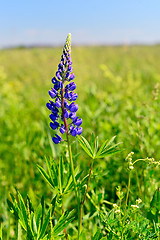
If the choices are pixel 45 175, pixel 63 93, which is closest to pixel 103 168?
pixel 45 175

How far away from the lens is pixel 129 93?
5270 mm

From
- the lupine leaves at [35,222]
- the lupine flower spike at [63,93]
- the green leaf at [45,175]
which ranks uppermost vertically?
the lupine flower spike at [63,93]

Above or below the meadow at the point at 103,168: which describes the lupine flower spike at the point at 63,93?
above

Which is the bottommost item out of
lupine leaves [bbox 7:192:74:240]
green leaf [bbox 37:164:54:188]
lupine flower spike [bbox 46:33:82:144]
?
lupine leaves [bbox 7:192:74:240]

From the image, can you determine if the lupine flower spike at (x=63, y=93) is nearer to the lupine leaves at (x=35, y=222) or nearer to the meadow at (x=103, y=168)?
the meadow at (x=103, y=168)

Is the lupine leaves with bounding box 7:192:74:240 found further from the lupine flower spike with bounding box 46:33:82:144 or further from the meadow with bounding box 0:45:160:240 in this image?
the lupine flower spike with bounding box 46:33:82:144

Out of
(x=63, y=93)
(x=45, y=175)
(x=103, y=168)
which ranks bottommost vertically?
(x=103, y=168)

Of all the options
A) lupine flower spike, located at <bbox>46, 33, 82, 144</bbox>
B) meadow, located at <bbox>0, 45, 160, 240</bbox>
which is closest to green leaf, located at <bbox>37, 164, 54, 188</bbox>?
meadow, located at <bbox>0, 45, 160, 240</bbox>

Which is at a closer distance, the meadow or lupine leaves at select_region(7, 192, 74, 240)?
lupine leaves at select_region(7, 192, 74, 240)

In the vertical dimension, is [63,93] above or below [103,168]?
above

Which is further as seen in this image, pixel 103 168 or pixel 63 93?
pixel 103 168

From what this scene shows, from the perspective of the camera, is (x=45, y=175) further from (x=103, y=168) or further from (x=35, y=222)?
(x=103, y=168)

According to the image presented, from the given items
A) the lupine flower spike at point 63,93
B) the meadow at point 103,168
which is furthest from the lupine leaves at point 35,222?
the lupine flower spike at point 63,93

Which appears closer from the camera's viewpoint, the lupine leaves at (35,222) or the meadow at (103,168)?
the lupine leaves at (35,222)
